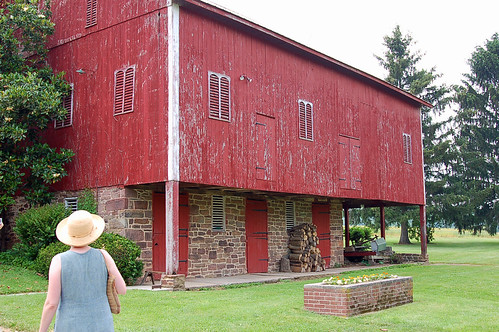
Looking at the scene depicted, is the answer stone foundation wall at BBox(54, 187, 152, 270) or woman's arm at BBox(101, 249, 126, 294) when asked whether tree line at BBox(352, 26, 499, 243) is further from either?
woman's arm at BBox(101, 249, 126, 294)

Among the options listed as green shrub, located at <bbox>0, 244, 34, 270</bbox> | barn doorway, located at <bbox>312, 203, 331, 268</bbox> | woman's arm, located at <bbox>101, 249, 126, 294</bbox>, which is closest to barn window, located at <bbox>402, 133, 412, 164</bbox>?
barn doorway, located at <bbox>312, 203, 331, 268</bbox>

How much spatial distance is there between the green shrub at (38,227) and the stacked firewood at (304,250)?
25.6ft

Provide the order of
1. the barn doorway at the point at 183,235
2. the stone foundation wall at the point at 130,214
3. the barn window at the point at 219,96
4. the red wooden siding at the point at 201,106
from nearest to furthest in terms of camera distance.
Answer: the red wooden siding at the point at 201,106 → the stone foundation wall at the point at 130,214 → the barn window at the point at 219,96 → the barn doorway at the point at 183,235

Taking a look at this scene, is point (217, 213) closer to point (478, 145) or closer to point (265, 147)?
point (265, 147)

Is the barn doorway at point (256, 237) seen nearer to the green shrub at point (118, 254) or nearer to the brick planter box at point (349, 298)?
the green shrub at point (118, 254)

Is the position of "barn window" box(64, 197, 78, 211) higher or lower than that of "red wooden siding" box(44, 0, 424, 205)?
lower

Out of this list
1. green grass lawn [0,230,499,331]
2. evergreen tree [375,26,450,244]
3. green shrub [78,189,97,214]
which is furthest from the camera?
evergreen tree [375,26,450,244]

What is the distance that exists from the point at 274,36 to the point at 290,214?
6728 mm

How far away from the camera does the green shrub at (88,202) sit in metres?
14.8

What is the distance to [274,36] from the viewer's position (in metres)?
16.4

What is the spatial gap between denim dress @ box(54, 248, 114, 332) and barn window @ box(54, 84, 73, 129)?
12105 mm

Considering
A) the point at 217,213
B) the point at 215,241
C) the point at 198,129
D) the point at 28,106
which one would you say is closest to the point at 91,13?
the point at 28,106

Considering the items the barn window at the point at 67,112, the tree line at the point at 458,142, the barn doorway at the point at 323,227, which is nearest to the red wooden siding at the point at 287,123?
the barn doorway at the point at 323,227

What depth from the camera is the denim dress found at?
4449 millimetres
